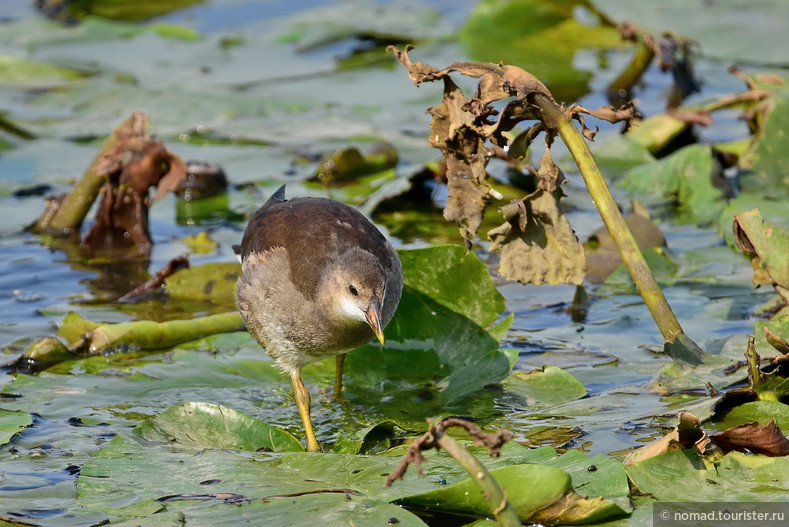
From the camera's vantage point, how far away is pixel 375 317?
3686 millimetres

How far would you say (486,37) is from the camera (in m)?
9.58

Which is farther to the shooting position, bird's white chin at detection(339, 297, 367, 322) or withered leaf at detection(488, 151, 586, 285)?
bird's white chin at detection(339, 297, 367, 322)

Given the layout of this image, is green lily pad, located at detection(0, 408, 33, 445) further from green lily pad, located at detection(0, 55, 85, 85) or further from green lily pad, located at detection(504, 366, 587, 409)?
green lily pad, located at detection(0, 55, 85, 85)

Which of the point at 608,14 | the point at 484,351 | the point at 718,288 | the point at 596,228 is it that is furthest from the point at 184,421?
the point at 608,14

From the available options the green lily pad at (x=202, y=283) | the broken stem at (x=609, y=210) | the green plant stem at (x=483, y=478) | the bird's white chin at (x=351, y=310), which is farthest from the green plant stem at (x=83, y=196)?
the green plant stem at (x=483, y=478)

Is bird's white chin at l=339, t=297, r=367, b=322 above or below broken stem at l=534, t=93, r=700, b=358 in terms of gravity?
below

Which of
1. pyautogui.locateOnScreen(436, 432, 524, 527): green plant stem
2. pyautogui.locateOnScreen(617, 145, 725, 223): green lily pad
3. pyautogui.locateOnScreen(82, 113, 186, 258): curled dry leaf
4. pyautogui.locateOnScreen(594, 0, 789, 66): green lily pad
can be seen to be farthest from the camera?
pyautogui.locateOnScreen(594, 0, 789, 66): green lily pad

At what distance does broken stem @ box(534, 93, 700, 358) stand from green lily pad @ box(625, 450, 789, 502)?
669 mm

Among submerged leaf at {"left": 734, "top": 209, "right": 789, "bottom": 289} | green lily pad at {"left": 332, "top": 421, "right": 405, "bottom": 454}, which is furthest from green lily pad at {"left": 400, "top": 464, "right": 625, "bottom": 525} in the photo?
submerged leaf at {"left": 734, "top": 209, "right": 789, "bottom": 289}

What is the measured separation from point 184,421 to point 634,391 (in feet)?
5.28

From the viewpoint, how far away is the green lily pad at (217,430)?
3402 millimetres

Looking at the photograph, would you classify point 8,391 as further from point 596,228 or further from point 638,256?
point 596,228

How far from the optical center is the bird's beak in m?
3.65

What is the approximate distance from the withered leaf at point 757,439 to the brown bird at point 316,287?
4.07 ft
